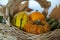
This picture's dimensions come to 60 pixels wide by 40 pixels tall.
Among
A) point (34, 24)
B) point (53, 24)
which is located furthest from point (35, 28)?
point (53, 24)

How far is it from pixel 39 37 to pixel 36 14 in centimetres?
18

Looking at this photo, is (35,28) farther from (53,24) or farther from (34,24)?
(53,24)

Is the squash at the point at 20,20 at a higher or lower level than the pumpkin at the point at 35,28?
higher

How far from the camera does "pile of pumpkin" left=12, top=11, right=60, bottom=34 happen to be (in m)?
0.85

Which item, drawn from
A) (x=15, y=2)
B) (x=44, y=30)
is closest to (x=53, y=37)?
(x=44, y=30)

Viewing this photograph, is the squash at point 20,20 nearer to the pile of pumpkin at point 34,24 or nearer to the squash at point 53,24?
the pile of pumpkin at point 34,24

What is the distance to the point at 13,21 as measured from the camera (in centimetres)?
92

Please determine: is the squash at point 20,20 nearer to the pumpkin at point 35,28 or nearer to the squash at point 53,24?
the pumpkin at point 35,28

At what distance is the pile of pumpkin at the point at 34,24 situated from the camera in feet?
2.80

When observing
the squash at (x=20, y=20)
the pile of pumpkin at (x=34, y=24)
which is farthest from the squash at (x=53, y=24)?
the squash at (x=20, y=20)

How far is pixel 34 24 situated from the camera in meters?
0.88

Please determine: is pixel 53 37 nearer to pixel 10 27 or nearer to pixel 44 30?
pixel 44 30

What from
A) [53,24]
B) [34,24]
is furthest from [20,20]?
[53,24]

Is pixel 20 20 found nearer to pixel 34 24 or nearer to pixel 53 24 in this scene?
pixel 34 24
